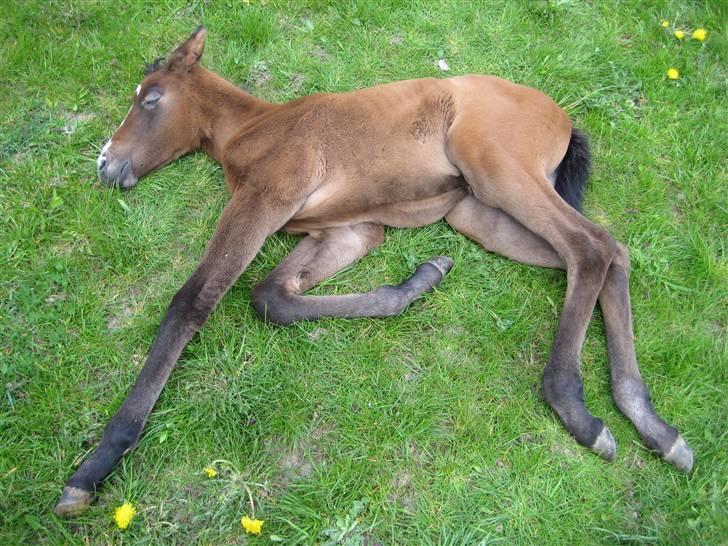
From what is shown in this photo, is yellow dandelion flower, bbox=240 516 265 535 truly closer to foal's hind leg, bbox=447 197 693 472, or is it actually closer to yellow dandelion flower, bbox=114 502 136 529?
yellow dandelion flower, bbox=114 502 136 529

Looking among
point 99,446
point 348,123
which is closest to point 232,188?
point 348,123

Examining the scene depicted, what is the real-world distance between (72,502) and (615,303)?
9.81 ft

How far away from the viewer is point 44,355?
3152 mm

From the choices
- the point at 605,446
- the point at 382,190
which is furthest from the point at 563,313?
the point at 382,190

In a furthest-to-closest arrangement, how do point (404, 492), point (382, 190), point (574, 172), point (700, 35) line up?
point (700, 35), point (574, 172), point (382, 190), point (404, 492)

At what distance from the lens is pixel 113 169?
3.70 m

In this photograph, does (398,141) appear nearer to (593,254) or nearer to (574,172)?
(574,172)

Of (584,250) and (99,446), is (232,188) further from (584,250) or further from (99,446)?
(584,250)

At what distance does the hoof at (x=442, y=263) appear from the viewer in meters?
3.54

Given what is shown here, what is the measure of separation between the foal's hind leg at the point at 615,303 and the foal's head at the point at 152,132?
1.88m

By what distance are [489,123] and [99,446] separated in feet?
9.06

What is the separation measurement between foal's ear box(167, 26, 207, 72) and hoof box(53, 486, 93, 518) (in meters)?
2.70

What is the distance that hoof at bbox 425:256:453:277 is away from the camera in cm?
354

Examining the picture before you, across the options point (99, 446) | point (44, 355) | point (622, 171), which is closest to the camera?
point (99, 446)
